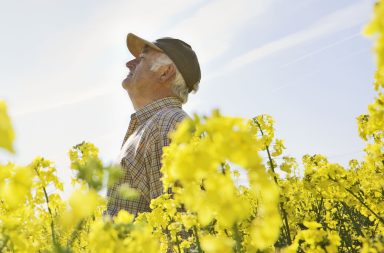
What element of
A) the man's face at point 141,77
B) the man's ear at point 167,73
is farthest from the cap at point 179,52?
the man's face at point 141,77

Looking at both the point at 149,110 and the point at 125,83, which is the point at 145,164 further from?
the point at 125,83

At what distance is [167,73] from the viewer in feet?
20.6

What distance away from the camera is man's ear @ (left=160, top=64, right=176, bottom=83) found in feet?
20.4

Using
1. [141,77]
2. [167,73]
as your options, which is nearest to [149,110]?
[141,77]

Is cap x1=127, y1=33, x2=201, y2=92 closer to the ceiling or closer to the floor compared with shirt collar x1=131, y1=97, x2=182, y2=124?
closer to the ceiling

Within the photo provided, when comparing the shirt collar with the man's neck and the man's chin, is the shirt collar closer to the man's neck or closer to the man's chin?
the man's neck

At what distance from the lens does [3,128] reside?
1.22m

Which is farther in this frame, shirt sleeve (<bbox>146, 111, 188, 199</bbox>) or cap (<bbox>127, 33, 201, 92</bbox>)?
cap (<bbox>127, 33, 201, 92</bbox>)

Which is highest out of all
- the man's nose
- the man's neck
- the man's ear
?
the man's nose

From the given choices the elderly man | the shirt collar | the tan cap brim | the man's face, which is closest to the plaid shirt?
the elderly man

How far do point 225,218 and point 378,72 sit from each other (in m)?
1.43

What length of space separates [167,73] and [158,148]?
173cm

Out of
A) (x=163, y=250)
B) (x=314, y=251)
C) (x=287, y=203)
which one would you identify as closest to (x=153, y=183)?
(x=163, y=250)

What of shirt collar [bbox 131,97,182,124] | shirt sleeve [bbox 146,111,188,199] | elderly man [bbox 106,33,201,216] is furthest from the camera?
shirt collar [bbox 131,97,182,124]
